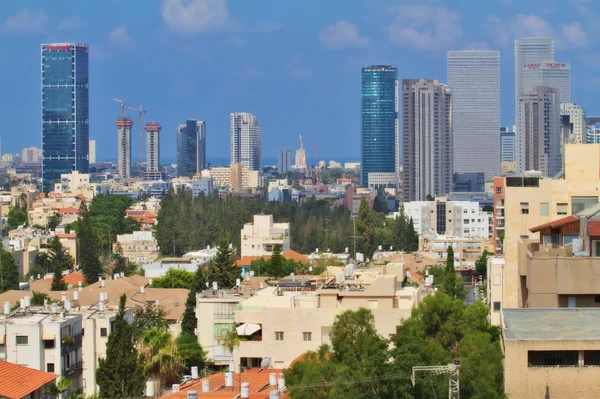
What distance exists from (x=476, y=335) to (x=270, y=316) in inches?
417

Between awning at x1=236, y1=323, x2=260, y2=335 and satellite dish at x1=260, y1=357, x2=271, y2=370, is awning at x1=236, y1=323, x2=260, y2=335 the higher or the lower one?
the higher one

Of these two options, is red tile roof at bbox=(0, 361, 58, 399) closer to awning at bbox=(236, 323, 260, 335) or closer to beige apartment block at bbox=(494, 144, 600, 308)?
awning at bbox=(236, 323, 260, 335)

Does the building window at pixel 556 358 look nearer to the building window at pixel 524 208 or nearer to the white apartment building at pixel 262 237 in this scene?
the building window at pixel 524 208

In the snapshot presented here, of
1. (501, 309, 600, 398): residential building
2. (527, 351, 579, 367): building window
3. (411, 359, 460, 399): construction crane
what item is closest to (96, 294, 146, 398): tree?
(411, 359, 460, 399): construction crane

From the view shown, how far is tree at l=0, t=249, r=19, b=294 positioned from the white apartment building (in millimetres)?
20236

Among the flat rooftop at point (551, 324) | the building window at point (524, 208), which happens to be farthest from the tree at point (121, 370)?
the flat rooftop at point (551, 324)

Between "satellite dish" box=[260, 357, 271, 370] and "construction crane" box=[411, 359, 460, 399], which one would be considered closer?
"construction crane" box=[411, 359, 460, 399]

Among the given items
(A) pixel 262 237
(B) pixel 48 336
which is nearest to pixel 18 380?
(B) pixel 48 336

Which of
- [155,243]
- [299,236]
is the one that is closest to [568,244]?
[299,236]

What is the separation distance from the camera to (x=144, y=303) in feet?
161

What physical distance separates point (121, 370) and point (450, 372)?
37.3ft

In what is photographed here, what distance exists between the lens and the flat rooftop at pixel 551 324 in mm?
20453

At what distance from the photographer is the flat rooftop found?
67.1ft

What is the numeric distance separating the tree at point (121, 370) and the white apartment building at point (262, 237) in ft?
186
